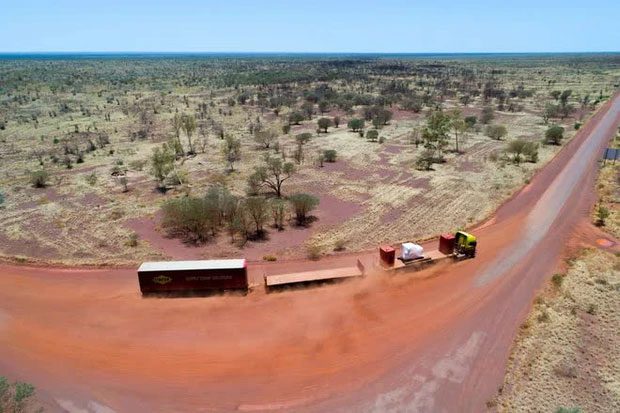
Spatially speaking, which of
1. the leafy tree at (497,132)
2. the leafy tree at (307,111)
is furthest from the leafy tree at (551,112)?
the leafy tree at (307,111)

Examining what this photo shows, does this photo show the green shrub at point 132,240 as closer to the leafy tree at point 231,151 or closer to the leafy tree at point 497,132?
the leafy tree at point 231,151

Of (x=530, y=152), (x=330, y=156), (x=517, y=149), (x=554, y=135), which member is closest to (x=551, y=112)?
(x=554, y=135)

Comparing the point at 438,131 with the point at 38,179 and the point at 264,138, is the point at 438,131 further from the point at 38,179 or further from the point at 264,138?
the point at 38,179

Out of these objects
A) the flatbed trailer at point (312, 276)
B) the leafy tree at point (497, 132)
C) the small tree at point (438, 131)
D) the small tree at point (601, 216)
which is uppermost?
the small tree at point (438, 131)

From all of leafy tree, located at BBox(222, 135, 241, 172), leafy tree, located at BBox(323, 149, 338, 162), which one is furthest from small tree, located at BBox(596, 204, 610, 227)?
leafy tree, located at BBox(222, 135, 241, 172)


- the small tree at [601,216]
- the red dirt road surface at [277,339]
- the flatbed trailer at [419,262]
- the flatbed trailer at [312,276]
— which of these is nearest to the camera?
the red dirt road surface at [277,339]

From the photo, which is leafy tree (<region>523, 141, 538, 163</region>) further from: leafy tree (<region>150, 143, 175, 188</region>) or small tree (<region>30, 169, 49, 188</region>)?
small tree (<region>30, 169, 49, 188</region>)
